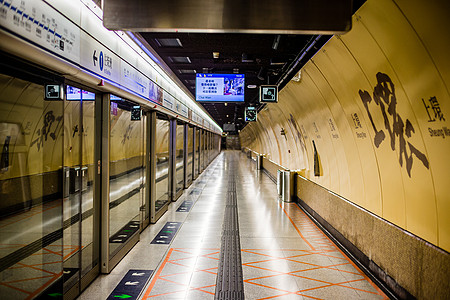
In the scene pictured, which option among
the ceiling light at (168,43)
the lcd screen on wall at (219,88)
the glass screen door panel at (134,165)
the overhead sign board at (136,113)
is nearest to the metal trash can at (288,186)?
the lcd screen on wall at (219,88)

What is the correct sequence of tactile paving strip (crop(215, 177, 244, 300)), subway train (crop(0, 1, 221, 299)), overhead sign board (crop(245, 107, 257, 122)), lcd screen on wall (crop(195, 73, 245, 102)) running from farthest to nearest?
overhead sign board (crop(245, 107, 257, 122)), lcd screen on wall (crop(195, 73, 245, 102)), tactile paving strip (crop(215, 177, 244, 300)), subway train (crop(0, 1, 221, 299))

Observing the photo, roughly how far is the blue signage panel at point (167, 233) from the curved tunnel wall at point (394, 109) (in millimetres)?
3192

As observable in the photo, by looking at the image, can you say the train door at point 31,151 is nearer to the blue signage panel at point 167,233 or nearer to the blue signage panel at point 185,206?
the blue signage panel at point 167,233

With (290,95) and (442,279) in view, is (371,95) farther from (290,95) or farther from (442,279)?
(290,95)

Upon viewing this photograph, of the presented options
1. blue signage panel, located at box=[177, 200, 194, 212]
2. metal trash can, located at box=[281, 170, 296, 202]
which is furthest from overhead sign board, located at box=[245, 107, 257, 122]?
blue signage panel, located at box=[177, 200, 194, 212]

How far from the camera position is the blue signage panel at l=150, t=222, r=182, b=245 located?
17.1ft

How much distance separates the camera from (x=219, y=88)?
318 inches

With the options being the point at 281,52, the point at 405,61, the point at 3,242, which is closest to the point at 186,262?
the point at 3,242

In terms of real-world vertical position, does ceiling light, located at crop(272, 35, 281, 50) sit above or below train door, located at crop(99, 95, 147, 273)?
A: above

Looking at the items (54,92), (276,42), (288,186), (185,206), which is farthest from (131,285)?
(288,186)

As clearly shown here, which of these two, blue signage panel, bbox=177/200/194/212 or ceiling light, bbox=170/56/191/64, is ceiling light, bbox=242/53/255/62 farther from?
blue signage panel, bbox=177/200/194/212

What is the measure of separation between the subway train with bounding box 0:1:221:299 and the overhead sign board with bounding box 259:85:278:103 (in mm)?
2538

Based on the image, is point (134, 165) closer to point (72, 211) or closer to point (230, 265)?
point (72, 211)

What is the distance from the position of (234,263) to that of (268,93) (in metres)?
4.65
